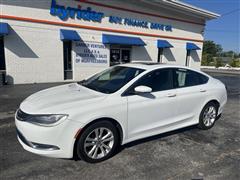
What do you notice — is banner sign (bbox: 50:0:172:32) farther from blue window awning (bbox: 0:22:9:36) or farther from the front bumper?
the front bumper

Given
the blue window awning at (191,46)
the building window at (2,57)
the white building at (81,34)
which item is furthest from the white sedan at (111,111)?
the blue window awning at (191,46)

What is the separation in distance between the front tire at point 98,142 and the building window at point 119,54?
11.2 m

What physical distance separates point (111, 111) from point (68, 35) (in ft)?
30.9

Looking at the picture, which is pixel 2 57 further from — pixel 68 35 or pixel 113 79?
pixel 113 79

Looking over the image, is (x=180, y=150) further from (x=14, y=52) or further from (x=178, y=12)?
(x=178, y=12)

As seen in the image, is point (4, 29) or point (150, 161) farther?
point (4, 29)

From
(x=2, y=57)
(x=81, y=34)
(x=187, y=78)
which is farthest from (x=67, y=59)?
(x=187, y=78)

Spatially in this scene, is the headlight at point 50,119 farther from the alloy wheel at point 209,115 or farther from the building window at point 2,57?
the building window at point 2,57

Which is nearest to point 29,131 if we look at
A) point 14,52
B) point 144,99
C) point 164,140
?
point 144,99

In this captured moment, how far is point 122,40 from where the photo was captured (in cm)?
1330

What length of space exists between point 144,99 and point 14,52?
9.48 meters

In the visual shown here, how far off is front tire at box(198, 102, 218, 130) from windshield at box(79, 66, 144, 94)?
1988 mm

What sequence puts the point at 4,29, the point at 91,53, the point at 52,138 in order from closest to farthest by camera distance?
the point at 52,138 < the point at 4,29 < the point at 91,53

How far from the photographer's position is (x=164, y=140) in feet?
13.1
